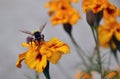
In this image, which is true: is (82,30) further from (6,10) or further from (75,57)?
(6,10)

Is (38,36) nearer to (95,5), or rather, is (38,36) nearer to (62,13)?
(95,5)

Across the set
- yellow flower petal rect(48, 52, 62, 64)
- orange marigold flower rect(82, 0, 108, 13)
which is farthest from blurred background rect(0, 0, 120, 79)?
yellow flower petal rect(48, 52, 62, 64)

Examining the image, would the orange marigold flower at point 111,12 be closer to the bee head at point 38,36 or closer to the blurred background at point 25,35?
the bee head at point 38,36

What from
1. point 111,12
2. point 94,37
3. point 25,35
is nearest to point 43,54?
point 94,37

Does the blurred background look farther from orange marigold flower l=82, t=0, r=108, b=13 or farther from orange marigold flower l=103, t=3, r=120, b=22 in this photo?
orange marigold flower l=82, t=0, r=108, b=13

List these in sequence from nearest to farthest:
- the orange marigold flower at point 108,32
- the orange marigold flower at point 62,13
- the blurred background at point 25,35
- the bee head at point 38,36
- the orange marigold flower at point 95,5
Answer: the bee head at point 38,36
the orange marigold flower at point 95,5
the orange marigold flower at point 108,32
the orange marigold flower at point 62,13
the blurred background at point 25,35


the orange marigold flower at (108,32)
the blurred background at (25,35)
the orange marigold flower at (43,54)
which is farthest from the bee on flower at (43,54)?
the blurred background at (25,35)
